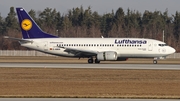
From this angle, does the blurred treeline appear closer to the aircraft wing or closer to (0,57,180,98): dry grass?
the aircraft wing

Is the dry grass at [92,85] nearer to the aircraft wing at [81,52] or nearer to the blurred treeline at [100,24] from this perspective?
the aircraft wing at [81,52]

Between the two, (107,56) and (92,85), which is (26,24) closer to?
(107,56)

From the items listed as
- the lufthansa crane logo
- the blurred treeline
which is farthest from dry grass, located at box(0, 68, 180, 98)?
the blurred treeline

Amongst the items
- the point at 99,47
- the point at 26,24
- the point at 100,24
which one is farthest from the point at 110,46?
the point at 100,24

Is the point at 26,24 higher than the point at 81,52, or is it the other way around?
the point at 26,24

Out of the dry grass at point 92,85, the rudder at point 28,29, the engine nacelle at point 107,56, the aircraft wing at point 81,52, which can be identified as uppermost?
the rudder at point 28,29

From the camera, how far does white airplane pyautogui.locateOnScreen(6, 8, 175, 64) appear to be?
5991 cm

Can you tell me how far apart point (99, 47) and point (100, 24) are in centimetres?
9497

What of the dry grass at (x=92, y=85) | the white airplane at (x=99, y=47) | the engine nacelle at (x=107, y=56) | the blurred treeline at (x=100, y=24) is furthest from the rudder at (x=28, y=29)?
the blurred treeline at (x=100, y=24)

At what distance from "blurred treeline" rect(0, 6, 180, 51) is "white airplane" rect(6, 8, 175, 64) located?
7034cm

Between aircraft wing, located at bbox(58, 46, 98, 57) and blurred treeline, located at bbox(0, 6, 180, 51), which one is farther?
blurred treeline, located at bbox(0, 6, 180, 51)

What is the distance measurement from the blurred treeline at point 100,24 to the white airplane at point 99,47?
231ft

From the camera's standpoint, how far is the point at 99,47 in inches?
2395

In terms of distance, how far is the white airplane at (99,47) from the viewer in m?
59.9
